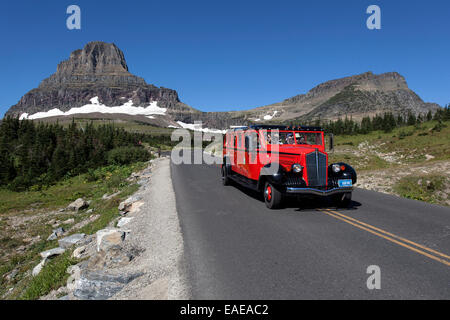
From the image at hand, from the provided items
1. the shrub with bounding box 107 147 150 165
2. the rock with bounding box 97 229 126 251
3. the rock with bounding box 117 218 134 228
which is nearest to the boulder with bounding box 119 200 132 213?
the rock with bounding box 117 218 134 228

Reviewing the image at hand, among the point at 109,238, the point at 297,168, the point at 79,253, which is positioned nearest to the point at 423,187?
the point at 297,168

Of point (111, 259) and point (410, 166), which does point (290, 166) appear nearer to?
point (111, 259)

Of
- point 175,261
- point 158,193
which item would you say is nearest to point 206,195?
point 158,193

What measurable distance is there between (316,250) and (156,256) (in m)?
3.38

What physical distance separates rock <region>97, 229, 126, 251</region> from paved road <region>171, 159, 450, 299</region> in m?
1.72

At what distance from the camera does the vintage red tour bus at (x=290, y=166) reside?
9617 mm

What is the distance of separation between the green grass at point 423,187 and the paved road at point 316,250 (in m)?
3.80

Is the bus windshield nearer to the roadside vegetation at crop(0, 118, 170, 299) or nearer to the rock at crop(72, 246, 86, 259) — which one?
the roadside vegetation at crop(0, 118, 170, 299)

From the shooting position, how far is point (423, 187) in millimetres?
14344

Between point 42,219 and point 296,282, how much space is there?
20.5 m

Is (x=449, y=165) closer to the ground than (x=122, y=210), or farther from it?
farther from it

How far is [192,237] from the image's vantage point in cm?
707
